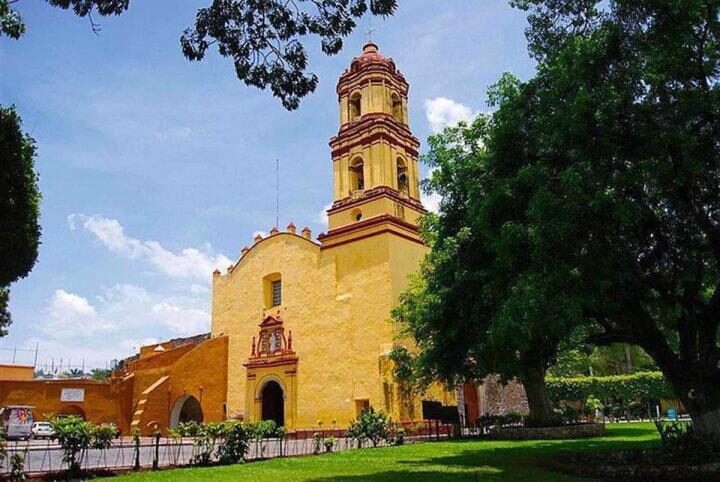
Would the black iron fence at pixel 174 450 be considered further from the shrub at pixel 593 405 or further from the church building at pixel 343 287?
the shrub at pixel 593 405

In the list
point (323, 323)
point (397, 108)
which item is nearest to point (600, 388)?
point (323, 323)

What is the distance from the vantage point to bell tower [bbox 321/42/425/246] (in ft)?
84.0

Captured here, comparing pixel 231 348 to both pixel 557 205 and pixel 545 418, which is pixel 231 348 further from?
pixel 557 205

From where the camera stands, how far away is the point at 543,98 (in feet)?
31.8

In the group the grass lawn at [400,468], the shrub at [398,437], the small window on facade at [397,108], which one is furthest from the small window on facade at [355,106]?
the grass lawn at [400,468]

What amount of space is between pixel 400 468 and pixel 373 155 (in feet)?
57.5

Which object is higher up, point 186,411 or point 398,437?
point 186,411

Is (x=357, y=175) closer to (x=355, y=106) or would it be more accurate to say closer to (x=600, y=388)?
(x=355, y=106)

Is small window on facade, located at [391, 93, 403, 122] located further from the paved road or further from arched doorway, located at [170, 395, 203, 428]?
arched doorway, located at [170, 395, 203, 428]

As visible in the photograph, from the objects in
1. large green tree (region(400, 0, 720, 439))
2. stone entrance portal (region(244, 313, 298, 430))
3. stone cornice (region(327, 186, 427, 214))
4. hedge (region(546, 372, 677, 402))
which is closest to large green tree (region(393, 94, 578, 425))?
large green tree (region(400, 0, 720, 439))

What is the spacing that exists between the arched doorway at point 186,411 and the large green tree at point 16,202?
1893 centimetres

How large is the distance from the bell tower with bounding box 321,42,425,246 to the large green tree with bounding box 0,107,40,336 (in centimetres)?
1533

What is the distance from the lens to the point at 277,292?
28797 millimetres

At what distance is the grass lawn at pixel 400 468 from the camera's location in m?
9.66
